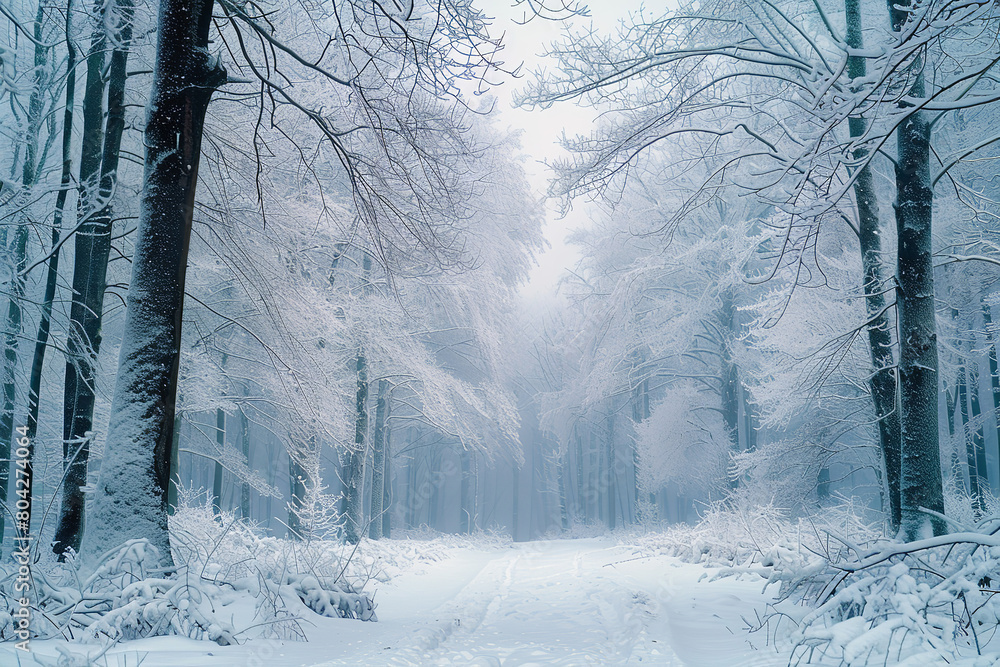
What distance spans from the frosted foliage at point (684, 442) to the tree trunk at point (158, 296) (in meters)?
15.1

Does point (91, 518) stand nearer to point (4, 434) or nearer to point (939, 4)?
point (939, 4)

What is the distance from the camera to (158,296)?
4438 millimetres

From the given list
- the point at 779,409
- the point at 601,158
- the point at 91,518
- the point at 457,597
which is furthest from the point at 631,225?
the point at 91,518

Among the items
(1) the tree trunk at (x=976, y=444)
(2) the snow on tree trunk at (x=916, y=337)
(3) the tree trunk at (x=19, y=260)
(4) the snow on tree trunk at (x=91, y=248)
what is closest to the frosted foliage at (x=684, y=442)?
(1) the tree trunk at (x=976, y=444)

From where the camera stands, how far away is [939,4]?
284cm

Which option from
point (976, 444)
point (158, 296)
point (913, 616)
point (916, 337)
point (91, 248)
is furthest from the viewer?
point (976, 444)

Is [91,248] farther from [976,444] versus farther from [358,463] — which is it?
[976,444]

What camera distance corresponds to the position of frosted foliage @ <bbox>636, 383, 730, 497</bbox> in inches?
678

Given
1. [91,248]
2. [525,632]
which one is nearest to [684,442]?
[525,632]

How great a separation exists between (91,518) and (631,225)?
50.5ft

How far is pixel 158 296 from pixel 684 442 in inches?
623

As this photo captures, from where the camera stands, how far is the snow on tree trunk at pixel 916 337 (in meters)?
4.83
